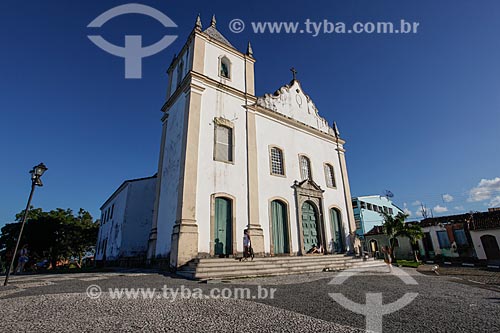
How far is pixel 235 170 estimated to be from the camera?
1193 cm

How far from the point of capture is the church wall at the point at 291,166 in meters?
12.7

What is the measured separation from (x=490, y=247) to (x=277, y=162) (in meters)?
21.9

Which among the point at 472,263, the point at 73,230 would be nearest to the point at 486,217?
the point at 472,263

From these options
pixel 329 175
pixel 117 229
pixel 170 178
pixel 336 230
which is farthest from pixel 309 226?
pixel 117 229

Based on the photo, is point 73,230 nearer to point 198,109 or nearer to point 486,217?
point 198,109

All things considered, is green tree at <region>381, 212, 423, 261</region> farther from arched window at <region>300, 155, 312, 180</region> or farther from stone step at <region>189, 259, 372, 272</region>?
stone step at <region>189, 259, 372, 272</region>

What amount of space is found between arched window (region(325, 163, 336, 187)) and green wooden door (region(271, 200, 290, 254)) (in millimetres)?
4797

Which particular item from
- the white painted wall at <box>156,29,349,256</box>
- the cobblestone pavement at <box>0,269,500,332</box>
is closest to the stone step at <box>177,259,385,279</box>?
the white painted wall at <box>156,29,349,256</box>

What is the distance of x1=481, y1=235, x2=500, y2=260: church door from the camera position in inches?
820

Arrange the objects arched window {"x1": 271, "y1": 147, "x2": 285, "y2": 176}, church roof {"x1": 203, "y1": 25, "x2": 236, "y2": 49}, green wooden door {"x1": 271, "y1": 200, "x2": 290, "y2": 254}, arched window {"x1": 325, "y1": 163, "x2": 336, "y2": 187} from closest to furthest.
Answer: green wooden door {"x1": 271, "y1": 200, "x2": 290, "y2": 254}, arched window {"x1": 271, "y1": 147, "x2": 285, "y2": 176}, church roof {"x1": 203, "y1": 25, "x2": 236, "y2": 49}, arched window {"x1": 325, "y1": 163, "x2": 336, "y2": 187}

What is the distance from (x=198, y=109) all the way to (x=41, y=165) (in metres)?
Result: 6.25

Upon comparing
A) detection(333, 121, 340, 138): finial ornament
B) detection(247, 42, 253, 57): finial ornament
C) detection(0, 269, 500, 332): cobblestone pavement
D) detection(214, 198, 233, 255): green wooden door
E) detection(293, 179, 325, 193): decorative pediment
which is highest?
detection(247, 42, 253, 57): finial ornament

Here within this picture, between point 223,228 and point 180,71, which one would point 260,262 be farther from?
point 180,71

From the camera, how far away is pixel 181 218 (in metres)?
9.41
